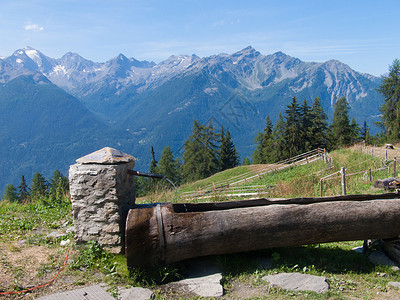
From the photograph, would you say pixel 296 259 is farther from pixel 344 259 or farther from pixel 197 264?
pixel 197 264

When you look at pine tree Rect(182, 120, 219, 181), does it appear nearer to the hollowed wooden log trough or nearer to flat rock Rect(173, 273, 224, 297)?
the hollowed wooden log trough

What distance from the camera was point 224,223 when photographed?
4.58 m

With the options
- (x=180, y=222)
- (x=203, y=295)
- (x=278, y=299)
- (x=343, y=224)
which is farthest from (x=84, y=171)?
(x=343, y=224)

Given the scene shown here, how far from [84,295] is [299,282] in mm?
2929

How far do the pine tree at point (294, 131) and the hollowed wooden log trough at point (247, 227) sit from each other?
41434 millimetres

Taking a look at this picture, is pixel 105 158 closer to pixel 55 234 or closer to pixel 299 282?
pixel 55 234

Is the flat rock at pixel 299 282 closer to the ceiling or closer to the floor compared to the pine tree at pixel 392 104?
closer to the floor

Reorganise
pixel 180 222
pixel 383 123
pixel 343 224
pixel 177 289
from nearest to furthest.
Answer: pixel 177 289 < pixel 180 222 < pixel 343 224 < pixel 383 123

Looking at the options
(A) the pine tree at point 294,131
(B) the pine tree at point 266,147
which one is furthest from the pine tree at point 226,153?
(A) the pine tree at point 294,131

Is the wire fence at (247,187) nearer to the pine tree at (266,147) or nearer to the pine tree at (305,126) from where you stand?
the pine tree at (305,126)

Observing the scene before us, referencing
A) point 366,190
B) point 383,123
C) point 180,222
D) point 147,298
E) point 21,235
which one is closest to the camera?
point 147,298

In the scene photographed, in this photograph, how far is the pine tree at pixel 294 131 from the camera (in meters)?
45.1

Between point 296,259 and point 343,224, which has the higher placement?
point 343,224

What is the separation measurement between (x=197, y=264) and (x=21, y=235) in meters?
3.73
